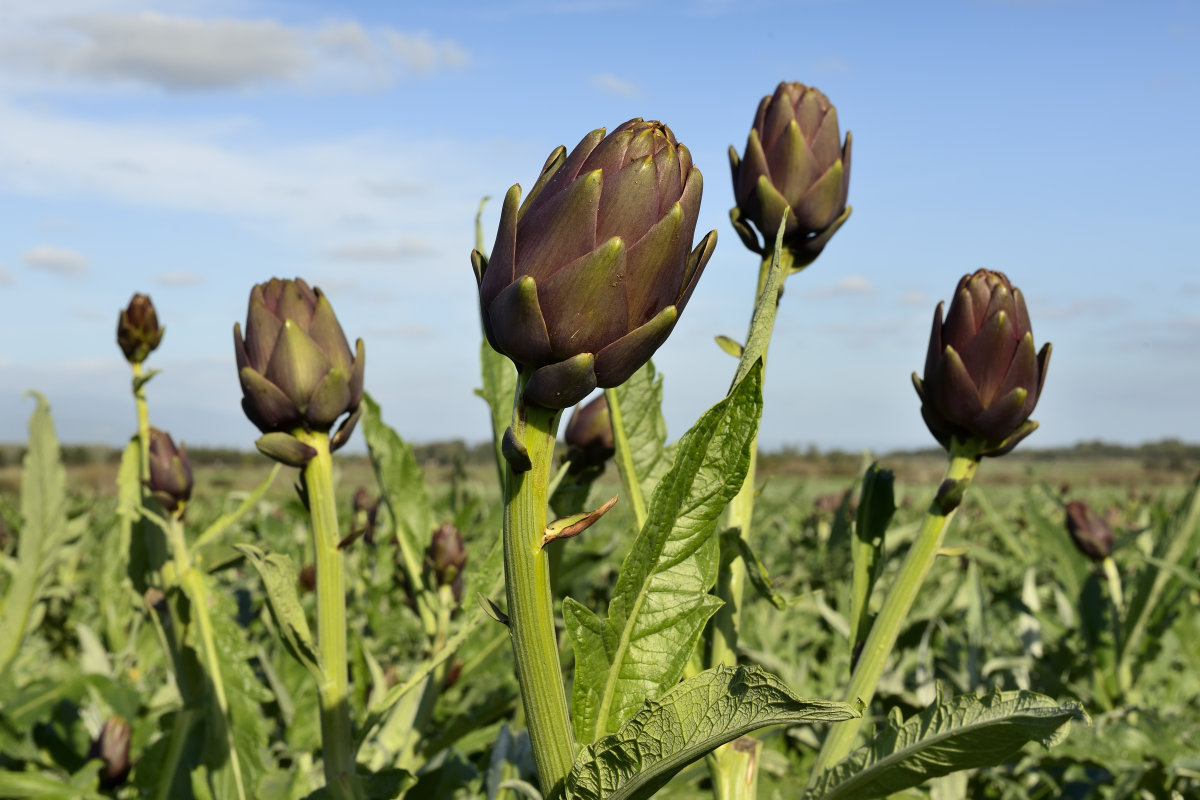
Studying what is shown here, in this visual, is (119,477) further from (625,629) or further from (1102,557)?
(1102,557)

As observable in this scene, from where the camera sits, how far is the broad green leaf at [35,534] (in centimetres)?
185

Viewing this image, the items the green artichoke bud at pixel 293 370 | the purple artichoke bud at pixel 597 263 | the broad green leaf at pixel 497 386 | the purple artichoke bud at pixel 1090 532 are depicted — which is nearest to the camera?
the purple artichoke bud at pixel 597 263

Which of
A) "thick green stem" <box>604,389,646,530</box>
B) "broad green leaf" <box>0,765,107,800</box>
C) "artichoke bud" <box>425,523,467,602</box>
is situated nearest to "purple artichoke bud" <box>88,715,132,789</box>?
"broad green leaf" <box>0,765,107,800</box>

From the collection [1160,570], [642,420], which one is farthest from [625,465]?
[1160,570]

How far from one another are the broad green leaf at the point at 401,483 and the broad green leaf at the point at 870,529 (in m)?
0.59

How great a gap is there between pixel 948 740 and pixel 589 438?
2.03 ft

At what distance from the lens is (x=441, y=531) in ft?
4.46

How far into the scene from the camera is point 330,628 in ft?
2.98

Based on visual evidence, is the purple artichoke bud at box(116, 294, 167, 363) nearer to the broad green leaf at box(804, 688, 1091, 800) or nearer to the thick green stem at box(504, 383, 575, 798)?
the thick green stem at box(504, 383, 575, 798)

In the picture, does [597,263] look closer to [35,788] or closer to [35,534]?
[35,788]

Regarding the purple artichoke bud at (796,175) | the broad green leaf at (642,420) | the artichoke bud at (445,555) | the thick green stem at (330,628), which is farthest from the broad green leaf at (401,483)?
the purple artichoke bud at (796,175)

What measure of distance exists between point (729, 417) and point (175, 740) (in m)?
1.02

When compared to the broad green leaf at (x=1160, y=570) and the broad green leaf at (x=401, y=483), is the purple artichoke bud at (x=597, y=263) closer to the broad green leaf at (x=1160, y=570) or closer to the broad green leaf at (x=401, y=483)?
the broad green leaf at (x=401, y=483)

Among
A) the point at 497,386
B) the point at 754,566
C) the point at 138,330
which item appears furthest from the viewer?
the point at 138,330
